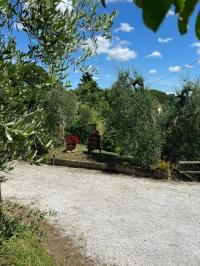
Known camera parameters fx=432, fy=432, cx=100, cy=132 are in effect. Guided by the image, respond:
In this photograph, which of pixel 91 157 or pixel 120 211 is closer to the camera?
pixel 120 211

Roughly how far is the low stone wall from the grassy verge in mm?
8059

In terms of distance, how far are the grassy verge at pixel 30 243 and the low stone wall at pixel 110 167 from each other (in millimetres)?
8059

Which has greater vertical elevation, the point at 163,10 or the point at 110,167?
the point at 163,10

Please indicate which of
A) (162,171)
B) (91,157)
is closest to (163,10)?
(162,171)

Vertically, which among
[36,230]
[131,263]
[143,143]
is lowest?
[131,263]

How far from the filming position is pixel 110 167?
63.6 feet

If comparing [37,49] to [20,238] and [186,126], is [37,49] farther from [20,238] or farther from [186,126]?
[186,126]

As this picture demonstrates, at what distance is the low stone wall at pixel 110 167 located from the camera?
61.4 ft

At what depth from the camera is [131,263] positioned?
28.6 feet

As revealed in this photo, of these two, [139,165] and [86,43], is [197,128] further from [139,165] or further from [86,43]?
[86,43]

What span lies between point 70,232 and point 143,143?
950 cm

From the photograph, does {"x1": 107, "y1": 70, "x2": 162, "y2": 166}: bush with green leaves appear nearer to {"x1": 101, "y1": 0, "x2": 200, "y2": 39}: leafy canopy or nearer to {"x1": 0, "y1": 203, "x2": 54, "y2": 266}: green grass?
{"x1": 0, "y1": 203, "x2": 54, "y2": 266}: green grass

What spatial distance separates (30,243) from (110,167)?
37.6 feet

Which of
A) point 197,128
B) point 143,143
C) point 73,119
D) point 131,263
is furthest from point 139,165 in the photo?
point 131,263
